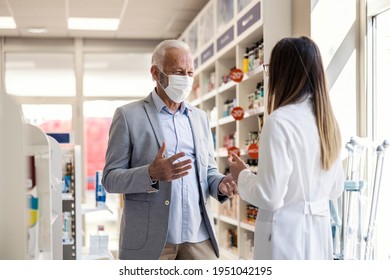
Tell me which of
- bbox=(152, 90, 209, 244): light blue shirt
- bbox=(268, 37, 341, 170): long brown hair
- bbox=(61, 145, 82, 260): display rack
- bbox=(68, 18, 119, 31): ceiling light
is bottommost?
bbox=(61, 145, 82, 260): display rack

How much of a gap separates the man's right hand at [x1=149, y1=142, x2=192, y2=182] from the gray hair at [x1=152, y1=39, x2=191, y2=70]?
466mm

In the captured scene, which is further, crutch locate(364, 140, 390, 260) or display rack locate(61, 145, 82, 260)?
display rack locate(61, 145, 82, 260)

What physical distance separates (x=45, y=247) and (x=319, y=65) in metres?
1.09

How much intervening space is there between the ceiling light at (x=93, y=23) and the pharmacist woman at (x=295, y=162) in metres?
6.01

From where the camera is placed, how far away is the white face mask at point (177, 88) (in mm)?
2496

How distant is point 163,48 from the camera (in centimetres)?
253

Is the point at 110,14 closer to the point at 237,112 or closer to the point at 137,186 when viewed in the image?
the point at 237,112

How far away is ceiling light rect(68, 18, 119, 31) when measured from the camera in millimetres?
7758

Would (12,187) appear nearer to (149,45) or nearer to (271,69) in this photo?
(271,69)

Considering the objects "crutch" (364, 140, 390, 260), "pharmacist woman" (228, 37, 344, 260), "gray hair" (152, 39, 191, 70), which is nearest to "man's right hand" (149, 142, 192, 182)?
"pharmacist woman" (228, 37, 344, 260)

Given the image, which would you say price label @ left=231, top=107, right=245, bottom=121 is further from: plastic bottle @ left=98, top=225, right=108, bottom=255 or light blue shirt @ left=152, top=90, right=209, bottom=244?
light blue shirt @ left=152, top=90, right=209, bottom=244

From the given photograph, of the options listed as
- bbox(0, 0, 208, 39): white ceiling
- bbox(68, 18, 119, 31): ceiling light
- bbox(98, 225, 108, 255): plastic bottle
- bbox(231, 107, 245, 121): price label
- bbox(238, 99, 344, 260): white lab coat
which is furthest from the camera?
bbox(68, 18, 119, 31): ceiling light

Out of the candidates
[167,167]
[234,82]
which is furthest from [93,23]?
[167,167]

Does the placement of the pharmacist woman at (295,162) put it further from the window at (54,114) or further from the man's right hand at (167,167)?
the window at (54,114)
